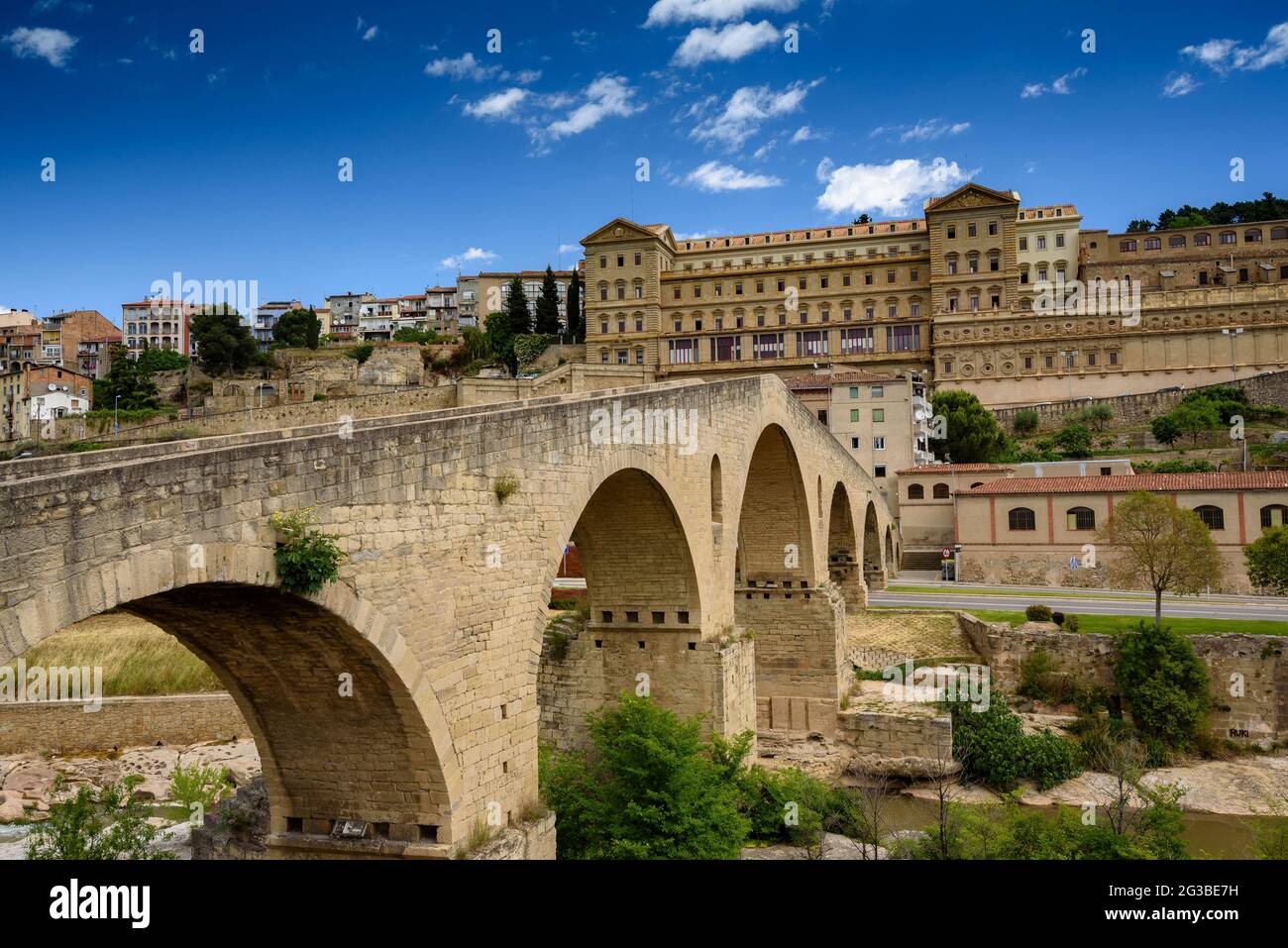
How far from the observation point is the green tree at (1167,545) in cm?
2833

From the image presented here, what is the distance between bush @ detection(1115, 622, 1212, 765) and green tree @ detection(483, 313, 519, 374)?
5829cm

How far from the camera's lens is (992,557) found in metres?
43.1

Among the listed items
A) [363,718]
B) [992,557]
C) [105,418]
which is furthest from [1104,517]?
[105,418]

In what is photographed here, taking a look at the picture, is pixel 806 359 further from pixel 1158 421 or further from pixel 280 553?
pixel 280 553

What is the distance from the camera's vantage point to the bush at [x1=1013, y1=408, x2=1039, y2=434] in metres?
65.6

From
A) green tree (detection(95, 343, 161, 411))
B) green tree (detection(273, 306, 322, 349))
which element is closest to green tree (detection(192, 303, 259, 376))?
green tree (detection(95, 343, 161, 411))

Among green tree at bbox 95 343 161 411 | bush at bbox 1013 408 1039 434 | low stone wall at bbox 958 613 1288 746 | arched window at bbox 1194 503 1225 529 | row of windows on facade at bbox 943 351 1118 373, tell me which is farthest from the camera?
row of windows on facade at bbox 943 351 1118 373

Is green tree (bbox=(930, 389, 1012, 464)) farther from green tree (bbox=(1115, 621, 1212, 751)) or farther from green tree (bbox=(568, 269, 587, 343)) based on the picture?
green tree (bbox=(568, 269, 587, 343))

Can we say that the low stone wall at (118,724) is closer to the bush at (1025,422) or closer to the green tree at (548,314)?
the bush at (1025,422)

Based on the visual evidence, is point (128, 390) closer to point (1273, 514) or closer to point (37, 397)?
point (37, 397)

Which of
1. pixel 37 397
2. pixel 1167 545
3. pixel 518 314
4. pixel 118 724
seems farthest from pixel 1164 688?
pixel 37 397

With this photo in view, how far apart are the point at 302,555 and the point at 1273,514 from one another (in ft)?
137

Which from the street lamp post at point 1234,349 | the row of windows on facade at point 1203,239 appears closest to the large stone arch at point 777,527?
the street lamp post at point 1234,349

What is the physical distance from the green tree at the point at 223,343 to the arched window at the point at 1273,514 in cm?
6834
